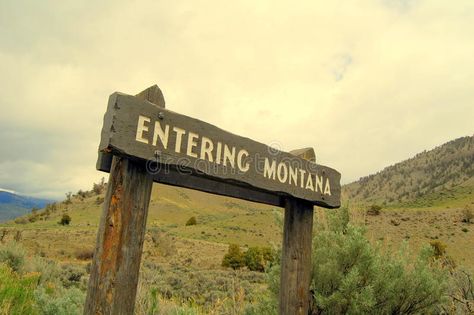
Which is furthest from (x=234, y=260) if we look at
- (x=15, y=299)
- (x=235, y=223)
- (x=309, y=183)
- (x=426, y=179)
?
(x=426, y=179)

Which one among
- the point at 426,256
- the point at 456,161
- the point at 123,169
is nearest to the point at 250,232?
the point at 426,256

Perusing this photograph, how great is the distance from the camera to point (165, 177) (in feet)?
9.46

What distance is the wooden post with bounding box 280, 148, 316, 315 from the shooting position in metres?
3.52

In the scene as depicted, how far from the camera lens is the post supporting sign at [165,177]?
2408 millimetres

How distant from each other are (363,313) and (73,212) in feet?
176

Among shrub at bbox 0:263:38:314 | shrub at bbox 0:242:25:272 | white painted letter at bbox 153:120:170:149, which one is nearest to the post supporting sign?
white painted letter at bbox 153:120:170:149

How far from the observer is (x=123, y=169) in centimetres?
256

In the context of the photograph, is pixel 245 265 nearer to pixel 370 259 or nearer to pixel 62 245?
pixel 62 245

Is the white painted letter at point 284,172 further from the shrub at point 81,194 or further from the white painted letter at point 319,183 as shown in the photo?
the shrub at point 81,194

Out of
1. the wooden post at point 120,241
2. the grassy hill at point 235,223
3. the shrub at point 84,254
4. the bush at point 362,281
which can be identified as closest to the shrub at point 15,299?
the wooden post at point 120,241

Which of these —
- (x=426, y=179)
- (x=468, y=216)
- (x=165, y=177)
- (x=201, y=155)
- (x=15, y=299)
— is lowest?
(x=15, y=299)

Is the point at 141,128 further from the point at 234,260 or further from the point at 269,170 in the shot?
the point at 234,260

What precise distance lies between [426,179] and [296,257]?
9444cm

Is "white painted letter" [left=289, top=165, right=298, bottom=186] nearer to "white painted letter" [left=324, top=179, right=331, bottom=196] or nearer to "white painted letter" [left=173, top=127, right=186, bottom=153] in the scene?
"white painted letter" [left=324, top=179, right=331, bottom=196]
